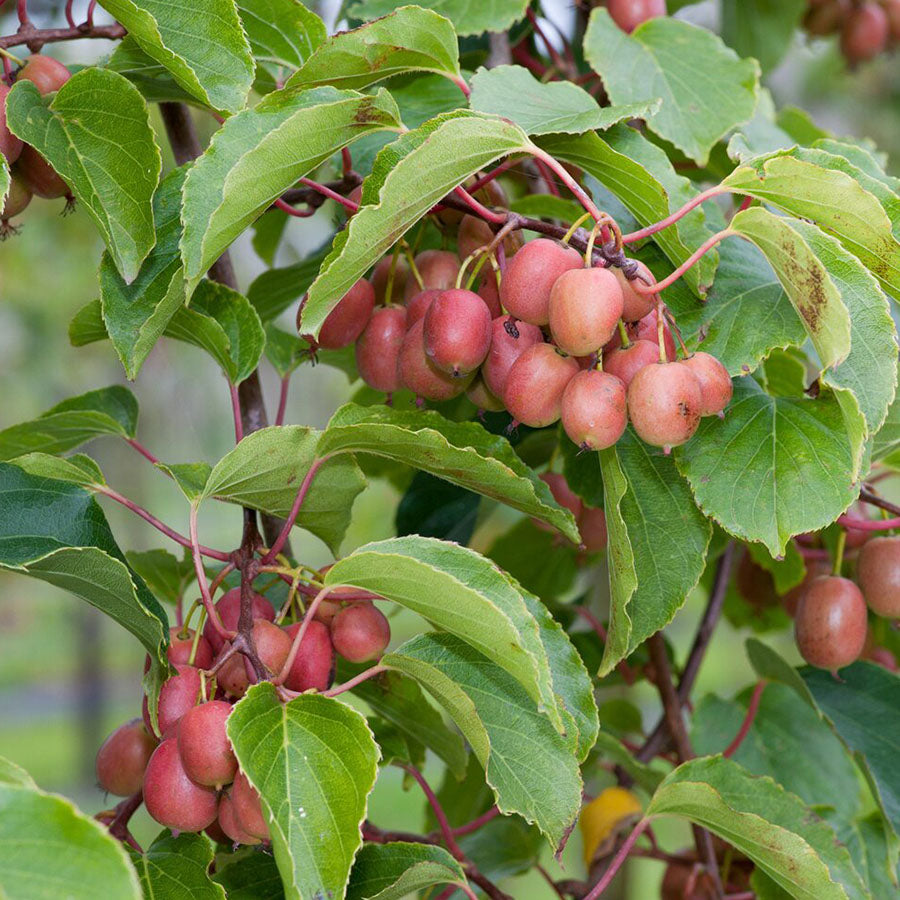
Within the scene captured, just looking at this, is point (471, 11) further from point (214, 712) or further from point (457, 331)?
point (214, 712)

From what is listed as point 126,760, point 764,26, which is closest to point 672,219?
point 126,760

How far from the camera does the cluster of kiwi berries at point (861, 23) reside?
145 cm

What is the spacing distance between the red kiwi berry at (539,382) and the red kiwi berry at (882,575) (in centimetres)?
40

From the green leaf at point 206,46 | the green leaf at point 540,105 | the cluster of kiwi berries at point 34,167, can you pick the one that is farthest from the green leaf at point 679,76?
the cluster of kiwi berries at point 34,167

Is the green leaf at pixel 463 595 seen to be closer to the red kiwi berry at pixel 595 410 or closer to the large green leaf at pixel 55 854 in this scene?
the red kiwi berry at pixel 595 410

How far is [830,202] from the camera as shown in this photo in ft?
2.12

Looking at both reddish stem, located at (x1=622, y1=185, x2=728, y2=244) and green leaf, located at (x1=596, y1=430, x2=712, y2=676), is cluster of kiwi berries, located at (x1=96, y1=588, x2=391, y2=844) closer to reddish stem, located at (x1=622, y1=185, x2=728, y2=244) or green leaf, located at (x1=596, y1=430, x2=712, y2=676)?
green leaf, located at (x1=596, y1=430, x2=712, y2=676)

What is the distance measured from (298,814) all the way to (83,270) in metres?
3.35

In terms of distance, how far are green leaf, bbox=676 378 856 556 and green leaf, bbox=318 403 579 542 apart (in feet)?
0.32

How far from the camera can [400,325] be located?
30.5 inches

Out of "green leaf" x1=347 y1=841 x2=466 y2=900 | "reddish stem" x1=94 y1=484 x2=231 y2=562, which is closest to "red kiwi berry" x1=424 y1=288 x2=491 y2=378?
"reddish stem" x1=94 y1=484 x2=231 y2=562

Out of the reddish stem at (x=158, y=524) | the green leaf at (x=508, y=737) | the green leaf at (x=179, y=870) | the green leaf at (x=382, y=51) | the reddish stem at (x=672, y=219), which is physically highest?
the green leaf at (x=382, y=51)

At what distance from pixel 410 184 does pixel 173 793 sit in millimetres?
364

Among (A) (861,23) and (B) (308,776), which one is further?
(A) (861,23)
